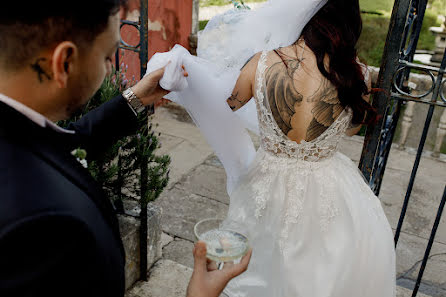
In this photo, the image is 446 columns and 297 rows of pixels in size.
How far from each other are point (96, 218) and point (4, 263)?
0.69 ft

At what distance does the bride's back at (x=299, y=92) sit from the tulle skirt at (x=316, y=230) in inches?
9.9

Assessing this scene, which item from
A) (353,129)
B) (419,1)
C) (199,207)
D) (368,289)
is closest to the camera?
(419,1)

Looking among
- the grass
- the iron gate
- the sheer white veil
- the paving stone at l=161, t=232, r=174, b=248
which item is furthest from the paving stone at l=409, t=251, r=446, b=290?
the grass

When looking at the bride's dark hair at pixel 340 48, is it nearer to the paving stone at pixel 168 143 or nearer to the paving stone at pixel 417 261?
the paving stone at pixel 417 261

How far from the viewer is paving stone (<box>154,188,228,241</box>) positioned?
3.47 meters

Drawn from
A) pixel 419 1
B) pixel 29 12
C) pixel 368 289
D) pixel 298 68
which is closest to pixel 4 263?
pixel 29 12

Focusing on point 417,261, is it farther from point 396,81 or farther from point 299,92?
point 299,92

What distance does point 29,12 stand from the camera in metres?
0.77

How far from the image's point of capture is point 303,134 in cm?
213

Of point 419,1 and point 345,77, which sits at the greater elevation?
point 419,1

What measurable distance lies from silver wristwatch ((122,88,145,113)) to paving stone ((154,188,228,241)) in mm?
1829

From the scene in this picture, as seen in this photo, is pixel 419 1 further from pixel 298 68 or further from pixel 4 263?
pixel 4 263

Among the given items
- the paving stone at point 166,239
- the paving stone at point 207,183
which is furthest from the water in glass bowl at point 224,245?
the paving stone at point 207,183

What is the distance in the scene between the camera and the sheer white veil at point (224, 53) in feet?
6.46
